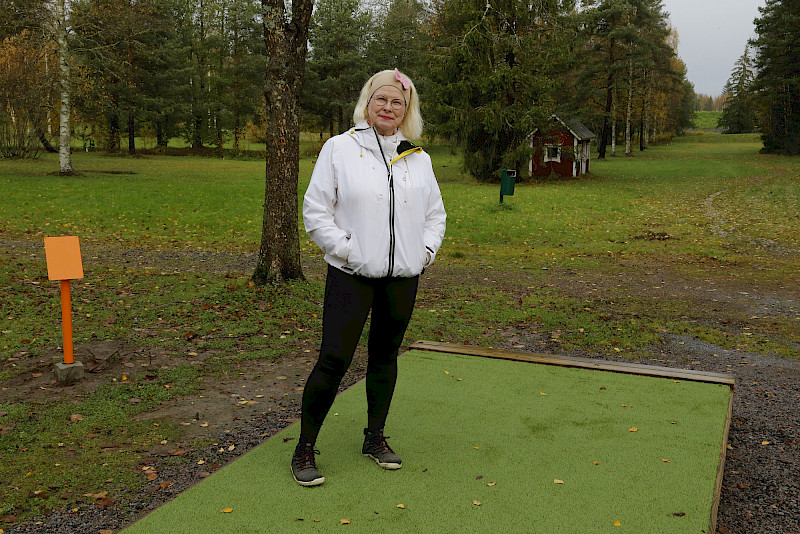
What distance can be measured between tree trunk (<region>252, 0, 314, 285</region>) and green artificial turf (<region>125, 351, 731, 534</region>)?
12.2 feet

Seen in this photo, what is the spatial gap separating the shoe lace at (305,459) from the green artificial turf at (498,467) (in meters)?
0.10

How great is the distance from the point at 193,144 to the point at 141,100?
301 inches

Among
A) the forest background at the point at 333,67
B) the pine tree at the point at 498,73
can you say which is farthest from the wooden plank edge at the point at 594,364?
the pine tree at the point at 498,73

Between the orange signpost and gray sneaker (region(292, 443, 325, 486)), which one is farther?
the orange signpost

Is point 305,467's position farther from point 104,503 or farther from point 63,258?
point 63,258

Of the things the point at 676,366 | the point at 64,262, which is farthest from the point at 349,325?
the point at 676,366

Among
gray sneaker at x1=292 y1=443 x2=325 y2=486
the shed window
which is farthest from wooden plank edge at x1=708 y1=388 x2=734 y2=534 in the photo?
the shed window

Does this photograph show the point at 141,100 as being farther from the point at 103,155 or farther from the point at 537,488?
the point at 537,488

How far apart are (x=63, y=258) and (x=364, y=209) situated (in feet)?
9.98

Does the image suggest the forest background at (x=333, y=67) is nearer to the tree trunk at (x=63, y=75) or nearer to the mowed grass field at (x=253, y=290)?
the tree trunk at (x=63, y=75)

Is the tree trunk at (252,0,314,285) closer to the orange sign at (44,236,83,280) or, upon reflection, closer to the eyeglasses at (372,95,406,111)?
the orange sign at (44,236,83,280)

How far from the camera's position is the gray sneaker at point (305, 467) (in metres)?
3.40

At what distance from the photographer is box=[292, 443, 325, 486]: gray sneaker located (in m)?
3.40

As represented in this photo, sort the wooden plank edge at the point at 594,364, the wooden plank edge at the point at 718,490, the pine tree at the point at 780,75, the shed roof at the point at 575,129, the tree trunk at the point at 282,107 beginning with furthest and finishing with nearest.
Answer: the pine tree at the point at 780,75, the shed roof at the point at 575,129, the tree trunk at the point at 282,107, the wooden plank edge at the point at 594,364, the wooden plank edge at the point at 718,490
